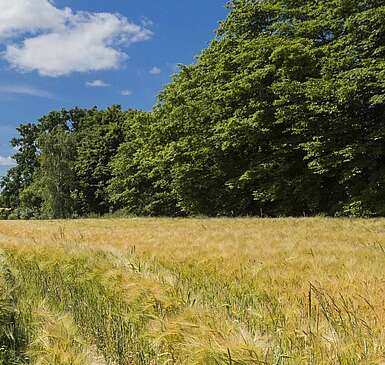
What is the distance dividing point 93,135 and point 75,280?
2110 inches

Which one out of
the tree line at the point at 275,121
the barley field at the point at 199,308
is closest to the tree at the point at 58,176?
the tree line at the point at 275,121

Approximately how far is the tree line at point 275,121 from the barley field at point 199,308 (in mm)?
13688

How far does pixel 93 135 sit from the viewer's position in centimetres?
5947

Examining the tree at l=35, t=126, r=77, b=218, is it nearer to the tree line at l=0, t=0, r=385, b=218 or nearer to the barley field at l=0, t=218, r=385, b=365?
the tree line at l=0, t=0, r=385, b=218

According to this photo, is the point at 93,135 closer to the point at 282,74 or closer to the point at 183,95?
the point at 183,95

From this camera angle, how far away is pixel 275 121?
26.2 m

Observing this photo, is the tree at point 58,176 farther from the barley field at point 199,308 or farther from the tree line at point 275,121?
the barley field at point 199,308

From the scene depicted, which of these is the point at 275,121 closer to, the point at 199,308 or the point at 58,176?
the point at 199,308

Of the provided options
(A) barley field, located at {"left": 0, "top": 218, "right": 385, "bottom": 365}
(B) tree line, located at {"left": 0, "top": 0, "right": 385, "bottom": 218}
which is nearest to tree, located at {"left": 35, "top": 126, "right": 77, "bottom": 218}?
(B) tree line, located at {"left": 0, "top": 0, "right": 385, "bottom": 218}

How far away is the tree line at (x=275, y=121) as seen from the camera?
21734 millimetres

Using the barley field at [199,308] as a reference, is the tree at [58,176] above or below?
above

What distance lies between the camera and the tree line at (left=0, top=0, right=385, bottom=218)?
21734mm

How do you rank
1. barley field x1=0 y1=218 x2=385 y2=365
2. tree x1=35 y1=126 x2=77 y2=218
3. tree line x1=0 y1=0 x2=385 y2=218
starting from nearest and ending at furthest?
barley field x1=0 y1=218 x2=385 y2=365
tree line x1=0 y1=0 x2=385 y2=218
tree x1=35 y1=126 x2=77 y2=218

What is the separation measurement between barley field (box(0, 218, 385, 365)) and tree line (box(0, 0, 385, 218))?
13688 millimetres
